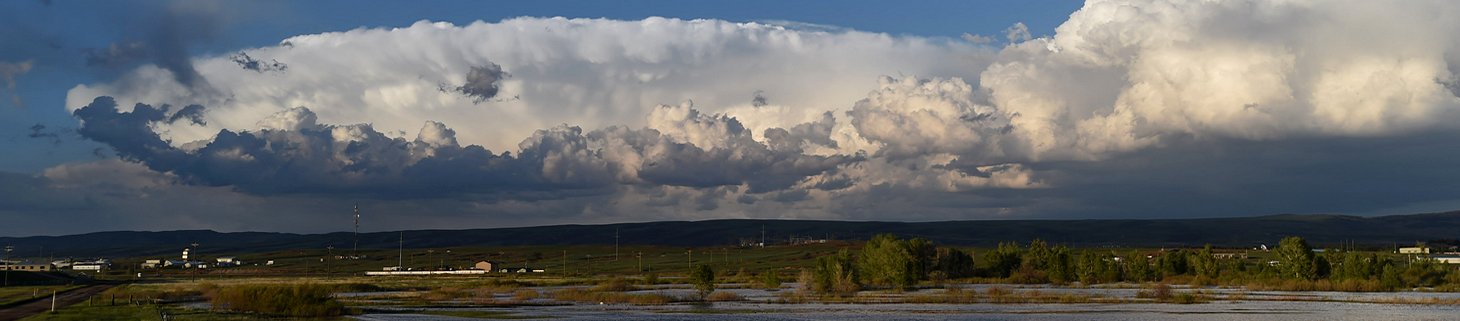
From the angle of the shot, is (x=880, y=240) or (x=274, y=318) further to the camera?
(x=880, y=240)

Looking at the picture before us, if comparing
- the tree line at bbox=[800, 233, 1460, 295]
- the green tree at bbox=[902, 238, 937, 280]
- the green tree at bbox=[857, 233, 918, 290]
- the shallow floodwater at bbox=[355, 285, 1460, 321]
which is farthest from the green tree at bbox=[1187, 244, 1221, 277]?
the shallow floodwater at bbox=[355, 285, 1460, 321]

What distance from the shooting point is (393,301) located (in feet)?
402

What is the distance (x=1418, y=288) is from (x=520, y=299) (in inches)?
4038

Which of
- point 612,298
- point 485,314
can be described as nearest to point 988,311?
point 612,298

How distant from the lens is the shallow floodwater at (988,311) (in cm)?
9019

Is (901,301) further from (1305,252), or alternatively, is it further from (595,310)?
(1305,252)

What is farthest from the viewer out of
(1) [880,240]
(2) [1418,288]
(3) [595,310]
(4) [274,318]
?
(1) [880,240]

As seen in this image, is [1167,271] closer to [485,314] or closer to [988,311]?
[988,311]

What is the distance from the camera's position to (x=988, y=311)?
9975 centimetres

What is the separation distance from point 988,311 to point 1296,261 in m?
83.1

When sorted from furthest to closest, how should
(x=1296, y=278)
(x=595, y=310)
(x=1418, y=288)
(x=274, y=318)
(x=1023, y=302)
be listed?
(x=1296, y=278) < (x=1418, y=288) < (x=1023, y=302) < (x=595, y=310) < (x=274, y=318)

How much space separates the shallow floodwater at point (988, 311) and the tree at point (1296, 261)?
48.7 metres

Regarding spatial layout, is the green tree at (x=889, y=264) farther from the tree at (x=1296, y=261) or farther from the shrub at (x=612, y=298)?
the tree at (x=1296, y=261)

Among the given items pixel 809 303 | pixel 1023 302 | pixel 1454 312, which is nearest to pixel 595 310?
pixel 809 303
